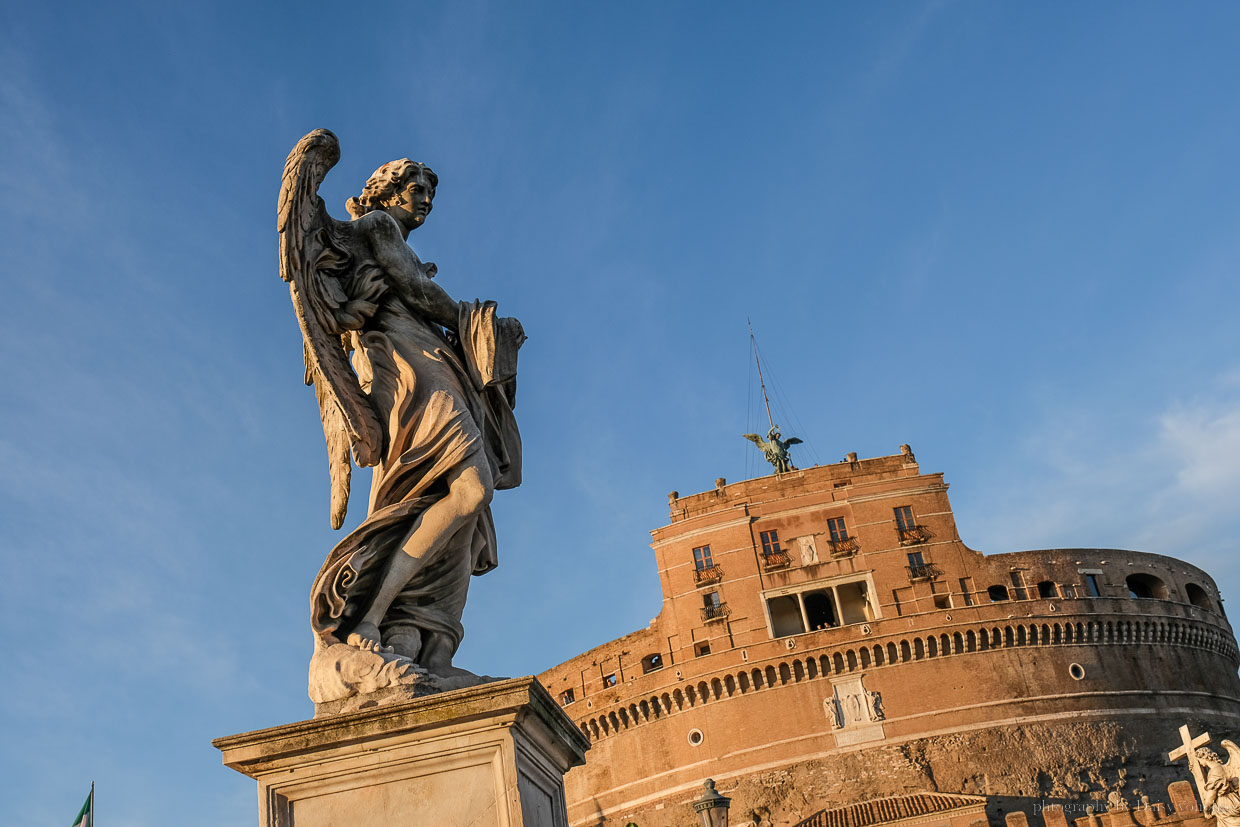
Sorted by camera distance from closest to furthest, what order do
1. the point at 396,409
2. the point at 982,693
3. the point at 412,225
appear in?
the point at 396,409
the point at 412,225
the point at 982,693

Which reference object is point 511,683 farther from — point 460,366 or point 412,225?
point 412,225

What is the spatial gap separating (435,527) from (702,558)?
38.9 meters

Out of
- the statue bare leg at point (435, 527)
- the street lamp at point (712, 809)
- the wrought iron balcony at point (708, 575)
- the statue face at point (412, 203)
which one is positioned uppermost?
the wrought iron balcony at point (708, 575)

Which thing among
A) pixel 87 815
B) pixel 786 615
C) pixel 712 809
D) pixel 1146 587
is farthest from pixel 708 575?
pixel 712 809

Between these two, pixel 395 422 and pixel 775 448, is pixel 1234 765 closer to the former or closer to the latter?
pixel 395 422

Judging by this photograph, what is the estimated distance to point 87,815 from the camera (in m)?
19.3

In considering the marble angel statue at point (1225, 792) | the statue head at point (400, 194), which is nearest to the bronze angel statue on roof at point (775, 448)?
the marble angel statue at point (1225, 792)

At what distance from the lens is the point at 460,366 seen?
11.6 feet

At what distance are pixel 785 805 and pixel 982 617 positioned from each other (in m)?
10.1

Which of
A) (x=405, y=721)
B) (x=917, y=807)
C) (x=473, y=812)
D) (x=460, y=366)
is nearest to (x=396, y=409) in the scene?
(x=460, y=366)

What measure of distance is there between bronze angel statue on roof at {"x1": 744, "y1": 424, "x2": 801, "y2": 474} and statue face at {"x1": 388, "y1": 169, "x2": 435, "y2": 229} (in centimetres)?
4462

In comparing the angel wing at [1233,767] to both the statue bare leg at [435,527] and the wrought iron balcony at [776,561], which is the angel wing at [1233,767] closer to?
the statue bare leg at [435,527]

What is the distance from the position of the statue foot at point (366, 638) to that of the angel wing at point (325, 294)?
21.3 inches

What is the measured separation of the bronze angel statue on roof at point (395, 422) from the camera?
309 cm
